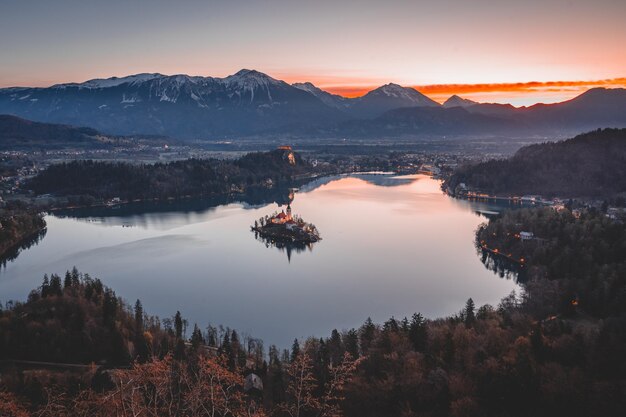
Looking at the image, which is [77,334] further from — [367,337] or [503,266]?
[503,266]

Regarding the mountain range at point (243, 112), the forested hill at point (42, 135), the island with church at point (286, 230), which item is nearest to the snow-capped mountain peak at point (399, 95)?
the mountain range at point (243, 112)

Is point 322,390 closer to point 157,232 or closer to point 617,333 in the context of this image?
point 617,333

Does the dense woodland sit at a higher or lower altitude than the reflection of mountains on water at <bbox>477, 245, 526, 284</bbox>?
higher

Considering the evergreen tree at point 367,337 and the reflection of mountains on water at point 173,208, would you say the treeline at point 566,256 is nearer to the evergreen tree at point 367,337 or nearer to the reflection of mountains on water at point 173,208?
the evergreen tree at point 367,337

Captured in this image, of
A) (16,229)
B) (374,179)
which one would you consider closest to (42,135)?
(374,179)

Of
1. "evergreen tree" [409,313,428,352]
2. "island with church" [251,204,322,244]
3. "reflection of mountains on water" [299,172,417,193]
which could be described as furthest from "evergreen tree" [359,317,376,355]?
"reflection of mountains on water" [299,172,417,193]

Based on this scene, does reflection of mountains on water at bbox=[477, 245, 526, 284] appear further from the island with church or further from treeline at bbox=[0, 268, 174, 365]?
treeline at bbox=[0, 268, 174, 365]

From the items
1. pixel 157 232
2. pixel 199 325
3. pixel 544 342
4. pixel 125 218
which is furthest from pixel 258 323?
pixel 125 218
